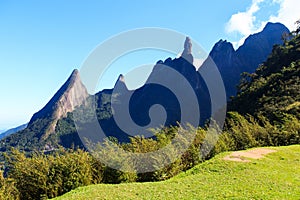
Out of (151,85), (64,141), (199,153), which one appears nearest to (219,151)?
(199,153)

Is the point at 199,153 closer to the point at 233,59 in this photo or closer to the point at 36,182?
the point at 36,182

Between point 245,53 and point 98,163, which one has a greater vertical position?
point 245,53

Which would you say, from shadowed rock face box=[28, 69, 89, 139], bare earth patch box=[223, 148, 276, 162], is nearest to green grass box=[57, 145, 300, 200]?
bare earth patch box=[223, 148, 276, 162]

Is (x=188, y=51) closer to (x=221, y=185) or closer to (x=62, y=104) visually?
(x=62, y=104)

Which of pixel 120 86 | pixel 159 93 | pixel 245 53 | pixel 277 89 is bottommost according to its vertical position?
pixel 277 89

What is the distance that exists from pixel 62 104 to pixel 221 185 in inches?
4064

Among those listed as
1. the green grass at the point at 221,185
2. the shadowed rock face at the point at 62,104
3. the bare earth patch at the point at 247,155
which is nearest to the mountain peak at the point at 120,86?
the shadowed rock face at the point at 62,104

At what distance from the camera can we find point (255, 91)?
3756cm

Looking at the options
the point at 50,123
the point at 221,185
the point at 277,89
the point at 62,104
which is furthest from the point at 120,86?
the point at 221,185

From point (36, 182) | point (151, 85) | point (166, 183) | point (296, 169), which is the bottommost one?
point (296, 169)

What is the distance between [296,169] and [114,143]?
618 cm

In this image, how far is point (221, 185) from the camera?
24.3ft

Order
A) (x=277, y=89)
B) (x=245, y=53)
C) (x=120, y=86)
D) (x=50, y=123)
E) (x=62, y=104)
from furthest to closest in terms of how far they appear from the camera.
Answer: (x=120, y=86), (x=62, y=104), (x=245, y=53), (x=50, y=123), (x=277, y=89)

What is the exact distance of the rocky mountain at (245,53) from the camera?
9138 cm
